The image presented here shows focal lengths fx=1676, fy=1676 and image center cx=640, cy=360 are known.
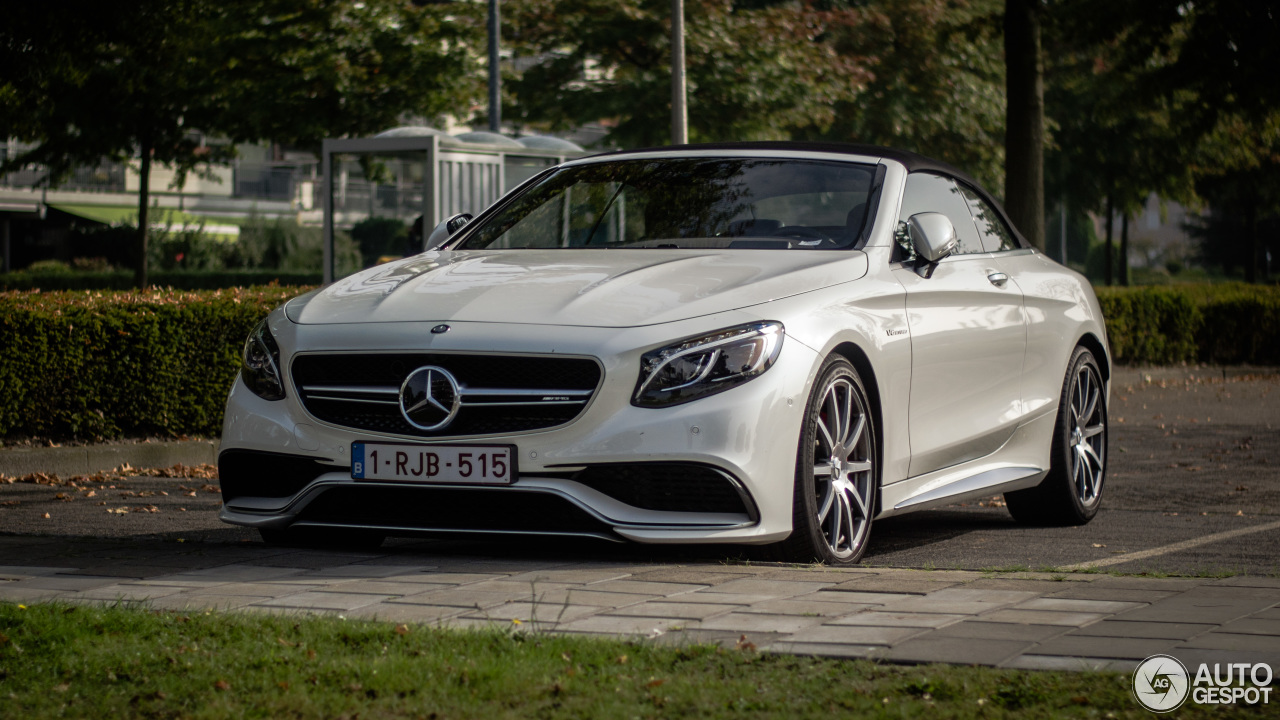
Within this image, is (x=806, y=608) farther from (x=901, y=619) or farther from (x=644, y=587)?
(x=644, y=587)

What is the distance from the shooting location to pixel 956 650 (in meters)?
4.04

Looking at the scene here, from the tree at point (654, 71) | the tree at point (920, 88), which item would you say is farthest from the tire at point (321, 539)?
the tree at point (920, 88)

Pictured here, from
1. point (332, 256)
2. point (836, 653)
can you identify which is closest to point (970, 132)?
point (332, 256)

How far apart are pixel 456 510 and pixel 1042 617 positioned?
2132 mm

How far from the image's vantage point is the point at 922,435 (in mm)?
6613

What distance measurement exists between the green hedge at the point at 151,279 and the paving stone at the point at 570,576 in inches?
1063

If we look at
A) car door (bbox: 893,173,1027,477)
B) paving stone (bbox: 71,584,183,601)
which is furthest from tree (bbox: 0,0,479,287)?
paving stone (bbox: 71,584,183,601)

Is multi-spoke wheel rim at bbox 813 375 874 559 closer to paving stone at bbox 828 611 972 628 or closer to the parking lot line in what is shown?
the parking lot line

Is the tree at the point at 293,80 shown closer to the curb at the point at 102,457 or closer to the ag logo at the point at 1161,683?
the curb at the point at 102,457

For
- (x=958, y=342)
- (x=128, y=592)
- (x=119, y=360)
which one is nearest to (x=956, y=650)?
(x=128, y=592)

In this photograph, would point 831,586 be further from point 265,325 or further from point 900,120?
point 900,120

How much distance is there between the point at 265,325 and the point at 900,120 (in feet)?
97.5

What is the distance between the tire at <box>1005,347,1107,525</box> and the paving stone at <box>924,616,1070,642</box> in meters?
3.69

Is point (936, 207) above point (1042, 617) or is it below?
above
